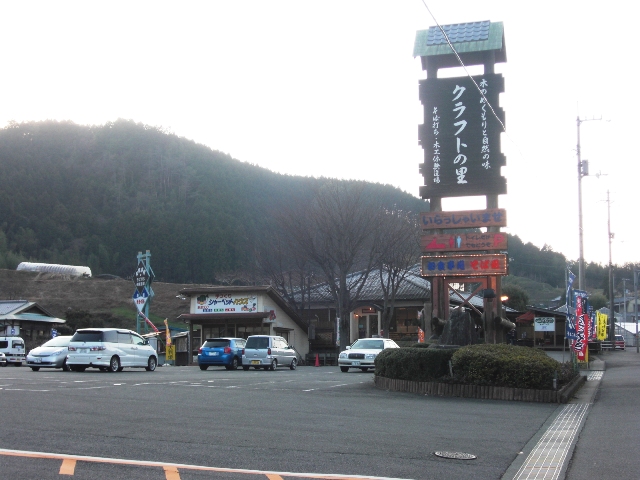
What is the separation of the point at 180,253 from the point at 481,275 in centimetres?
7812

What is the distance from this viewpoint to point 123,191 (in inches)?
5044

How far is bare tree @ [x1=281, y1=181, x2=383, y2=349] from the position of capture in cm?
4097

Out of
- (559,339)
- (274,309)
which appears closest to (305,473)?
(274,309)

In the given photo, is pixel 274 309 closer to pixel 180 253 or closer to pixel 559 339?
pixel 559 339

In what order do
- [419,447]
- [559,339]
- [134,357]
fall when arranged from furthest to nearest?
1. [559,339]
2. [134,357]
3. [419,447]

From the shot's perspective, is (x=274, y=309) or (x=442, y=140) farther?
(x=274, y=309)

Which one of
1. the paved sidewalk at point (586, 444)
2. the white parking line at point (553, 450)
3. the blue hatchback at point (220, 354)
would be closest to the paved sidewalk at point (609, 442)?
the paved sidewalk at point (586, 444)

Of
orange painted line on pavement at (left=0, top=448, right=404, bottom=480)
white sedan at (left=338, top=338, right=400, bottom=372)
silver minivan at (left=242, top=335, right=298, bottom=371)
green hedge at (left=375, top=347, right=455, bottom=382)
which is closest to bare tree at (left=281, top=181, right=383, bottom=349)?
silver minivan at (left=242, top=335, right=298, bottom=371)

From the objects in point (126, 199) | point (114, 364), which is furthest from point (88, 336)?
point (126, 199)

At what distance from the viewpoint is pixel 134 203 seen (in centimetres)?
12400

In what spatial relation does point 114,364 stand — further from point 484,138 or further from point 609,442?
point 609,442

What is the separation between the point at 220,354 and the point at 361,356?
22.0 ft

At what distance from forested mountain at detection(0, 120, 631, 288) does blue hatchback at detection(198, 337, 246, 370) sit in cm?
4921

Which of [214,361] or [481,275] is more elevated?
[481,275]
